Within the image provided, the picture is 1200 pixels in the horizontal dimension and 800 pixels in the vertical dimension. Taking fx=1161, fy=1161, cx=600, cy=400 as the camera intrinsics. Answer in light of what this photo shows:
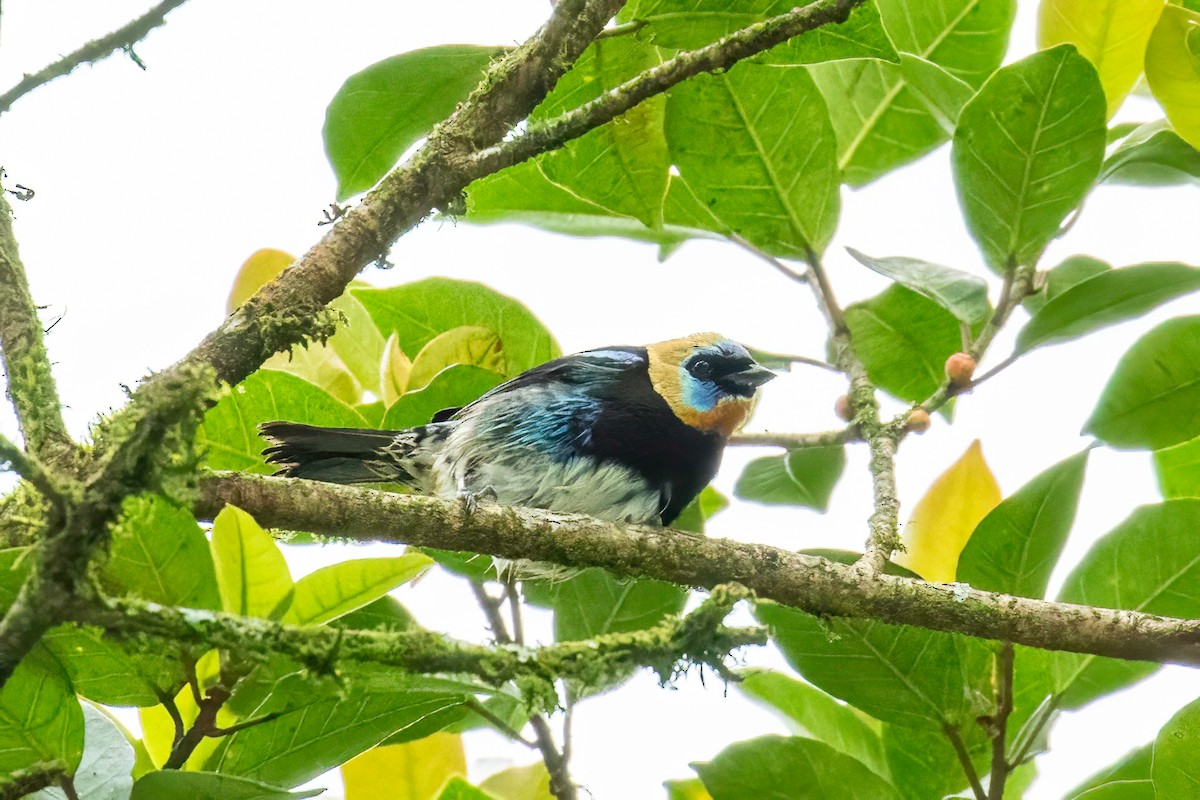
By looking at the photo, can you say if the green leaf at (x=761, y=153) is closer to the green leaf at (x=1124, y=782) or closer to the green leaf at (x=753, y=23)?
the green leaf at (x=753, y=23)

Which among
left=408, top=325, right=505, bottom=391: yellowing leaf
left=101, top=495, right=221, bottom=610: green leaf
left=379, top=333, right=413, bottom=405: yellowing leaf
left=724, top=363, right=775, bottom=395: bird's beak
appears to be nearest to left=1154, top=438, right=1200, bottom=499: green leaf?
left=724, top=363, right=775, bottom=395: bird's beak

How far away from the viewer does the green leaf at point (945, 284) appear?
2621 millimetres

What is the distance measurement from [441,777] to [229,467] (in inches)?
33.6

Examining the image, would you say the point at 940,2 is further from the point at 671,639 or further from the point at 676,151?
the point at 671,639

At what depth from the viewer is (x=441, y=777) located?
2311 millimetres

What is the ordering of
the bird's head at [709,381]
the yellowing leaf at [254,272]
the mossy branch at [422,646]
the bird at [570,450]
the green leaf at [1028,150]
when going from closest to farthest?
the mossy branch at [422,646]
the green leaf at [1028,150]
the yellowing leaf at [254,272]
the bird at [570,450]
the bird's head at [709,381]

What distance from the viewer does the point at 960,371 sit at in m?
2.54

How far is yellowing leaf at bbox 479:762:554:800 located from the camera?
2445mm

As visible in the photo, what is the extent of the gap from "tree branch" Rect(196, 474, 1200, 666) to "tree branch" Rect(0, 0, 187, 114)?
65 centimetres

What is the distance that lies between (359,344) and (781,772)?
1.48 metres

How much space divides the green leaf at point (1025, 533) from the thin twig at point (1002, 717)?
14cm

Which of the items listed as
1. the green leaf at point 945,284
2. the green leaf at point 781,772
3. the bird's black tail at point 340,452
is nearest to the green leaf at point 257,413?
the bird's black tail at point 340,452

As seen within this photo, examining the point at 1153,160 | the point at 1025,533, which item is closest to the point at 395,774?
the point at 1025,533

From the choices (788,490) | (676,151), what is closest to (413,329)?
(676,151)
